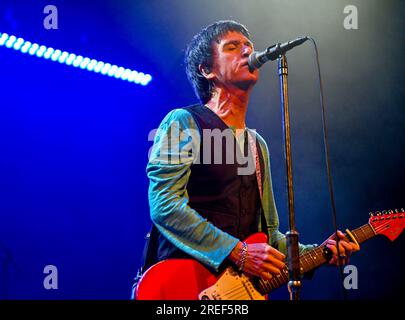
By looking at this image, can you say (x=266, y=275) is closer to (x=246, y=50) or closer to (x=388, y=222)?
(x=388, y=222)

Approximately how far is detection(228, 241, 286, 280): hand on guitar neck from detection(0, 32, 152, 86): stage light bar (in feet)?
5.66

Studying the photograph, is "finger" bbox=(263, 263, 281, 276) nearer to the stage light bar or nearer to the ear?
the ear

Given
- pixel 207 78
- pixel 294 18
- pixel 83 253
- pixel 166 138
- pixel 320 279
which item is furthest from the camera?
pixel 294 18

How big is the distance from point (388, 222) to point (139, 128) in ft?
5.67

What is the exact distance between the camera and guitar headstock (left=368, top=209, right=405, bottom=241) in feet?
9.41

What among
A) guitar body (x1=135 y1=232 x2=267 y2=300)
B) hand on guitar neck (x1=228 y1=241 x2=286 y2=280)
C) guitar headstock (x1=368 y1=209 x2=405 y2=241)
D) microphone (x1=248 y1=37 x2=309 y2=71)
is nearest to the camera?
microphone (x1=248 y1=37 x2=309 y2=71)

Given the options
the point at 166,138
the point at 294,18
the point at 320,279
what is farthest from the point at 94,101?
the point at 320,279

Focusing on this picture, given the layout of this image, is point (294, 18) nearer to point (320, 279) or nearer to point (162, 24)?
point (162, 24)

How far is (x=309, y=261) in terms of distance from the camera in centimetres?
262

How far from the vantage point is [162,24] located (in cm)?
383

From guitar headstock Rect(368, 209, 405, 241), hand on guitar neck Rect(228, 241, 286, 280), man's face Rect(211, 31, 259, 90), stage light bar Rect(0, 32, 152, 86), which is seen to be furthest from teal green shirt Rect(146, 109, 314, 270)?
stage light bar Rect(0, 32, 152, 86)

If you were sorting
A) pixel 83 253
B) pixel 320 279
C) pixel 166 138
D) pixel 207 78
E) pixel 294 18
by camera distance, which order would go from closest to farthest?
1. pixel 166 138
2. pixel 207 78
3. pixel 83 253
4. pixel 320 279
5. pixel 294 18

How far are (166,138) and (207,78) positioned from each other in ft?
1.80

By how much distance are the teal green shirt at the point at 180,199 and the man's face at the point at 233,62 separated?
0.32 meters
